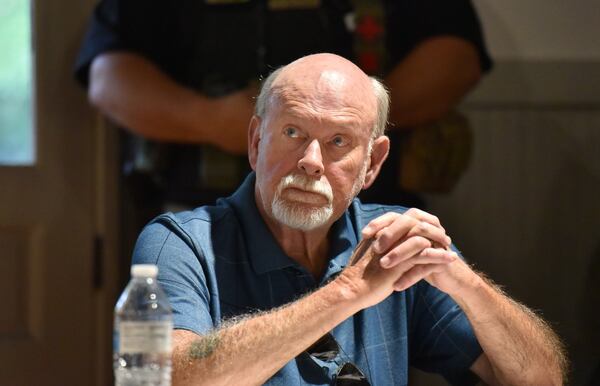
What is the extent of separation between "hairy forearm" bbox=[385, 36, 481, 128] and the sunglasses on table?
136cm

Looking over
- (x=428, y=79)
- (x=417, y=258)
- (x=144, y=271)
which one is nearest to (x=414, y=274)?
(x=417, y=258)

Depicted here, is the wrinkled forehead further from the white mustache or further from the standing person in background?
the standing person in background

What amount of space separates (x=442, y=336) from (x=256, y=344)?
19.7 inches

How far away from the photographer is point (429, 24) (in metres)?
3.04

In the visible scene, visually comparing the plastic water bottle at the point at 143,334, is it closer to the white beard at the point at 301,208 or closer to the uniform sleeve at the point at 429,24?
the white beard at the point at 301,208

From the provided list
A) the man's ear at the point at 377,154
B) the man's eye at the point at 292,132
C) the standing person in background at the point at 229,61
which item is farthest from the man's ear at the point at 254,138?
the standing person in background at the point at 229,61

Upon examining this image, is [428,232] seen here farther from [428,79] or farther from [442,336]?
Result: [428,79]

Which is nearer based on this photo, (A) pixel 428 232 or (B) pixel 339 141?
(A) pixel 428 232

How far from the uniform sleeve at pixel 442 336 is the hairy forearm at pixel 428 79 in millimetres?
1140

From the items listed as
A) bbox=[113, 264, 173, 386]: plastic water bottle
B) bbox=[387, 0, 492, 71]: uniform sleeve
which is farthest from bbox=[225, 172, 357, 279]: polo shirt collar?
bbox=[387, 0, 492, 71]: uniform sleeve

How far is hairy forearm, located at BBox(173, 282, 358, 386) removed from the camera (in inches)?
60.4

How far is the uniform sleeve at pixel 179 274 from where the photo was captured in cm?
162

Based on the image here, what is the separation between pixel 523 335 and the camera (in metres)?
1.77

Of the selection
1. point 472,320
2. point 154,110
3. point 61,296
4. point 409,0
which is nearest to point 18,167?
point 61,296
